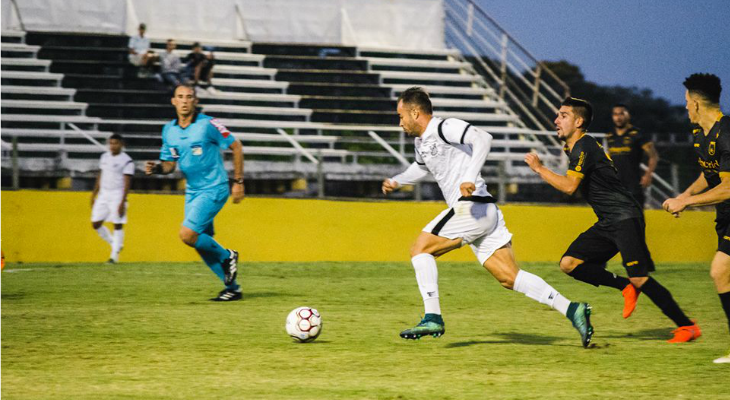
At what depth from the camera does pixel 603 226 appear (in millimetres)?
7785

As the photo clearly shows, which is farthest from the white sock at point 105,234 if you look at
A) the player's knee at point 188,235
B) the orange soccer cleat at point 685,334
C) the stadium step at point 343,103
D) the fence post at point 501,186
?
the stadium step at point 343,103

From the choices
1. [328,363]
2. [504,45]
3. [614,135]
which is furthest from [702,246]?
[328,363]

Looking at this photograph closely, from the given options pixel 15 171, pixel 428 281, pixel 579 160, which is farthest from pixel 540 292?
pixel 15 171

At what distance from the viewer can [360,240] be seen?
17.2 m

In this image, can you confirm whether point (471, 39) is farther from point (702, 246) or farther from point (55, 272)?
point (55, 272)

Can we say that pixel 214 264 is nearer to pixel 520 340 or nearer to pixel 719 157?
pixel 520 340

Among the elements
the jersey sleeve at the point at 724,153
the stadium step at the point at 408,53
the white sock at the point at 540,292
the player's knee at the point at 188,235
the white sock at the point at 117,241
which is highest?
the stadium step at the point at 408,53

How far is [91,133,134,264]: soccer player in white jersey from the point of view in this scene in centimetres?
1530

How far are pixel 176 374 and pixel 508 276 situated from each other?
8.78 feet

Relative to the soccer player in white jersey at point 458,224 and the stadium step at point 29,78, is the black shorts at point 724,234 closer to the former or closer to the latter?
the soccer player in white jersey at point 458,224

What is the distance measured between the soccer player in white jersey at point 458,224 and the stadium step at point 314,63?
20668 mm

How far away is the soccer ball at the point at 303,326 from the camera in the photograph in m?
7.34

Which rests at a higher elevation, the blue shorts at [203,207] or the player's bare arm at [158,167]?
the player's bare arm at [158,167]

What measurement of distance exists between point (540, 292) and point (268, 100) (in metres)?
19.1
